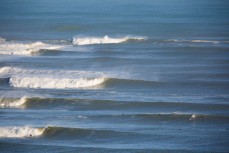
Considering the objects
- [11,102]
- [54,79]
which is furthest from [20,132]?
[54,79]

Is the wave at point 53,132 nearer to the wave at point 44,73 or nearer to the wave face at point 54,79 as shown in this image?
the wave face at point 54,79

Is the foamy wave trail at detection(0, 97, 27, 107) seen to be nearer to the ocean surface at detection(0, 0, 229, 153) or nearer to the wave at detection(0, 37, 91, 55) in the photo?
the ocean surface at detection(0, 0, 229, 153)

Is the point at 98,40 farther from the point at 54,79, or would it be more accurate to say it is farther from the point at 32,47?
the point at 54,79

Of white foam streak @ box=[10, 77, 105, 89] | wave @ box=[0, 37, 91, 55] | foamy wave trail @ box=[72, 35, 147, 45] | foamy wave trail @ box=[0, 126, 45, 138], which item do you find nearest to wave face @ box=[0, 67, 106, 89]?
white foam streak @ box=[10, 77, 105, 89]

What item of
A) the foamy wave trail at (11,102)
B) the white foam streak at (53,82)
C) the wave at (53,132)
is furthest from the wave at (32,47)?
the wave at (53,132)

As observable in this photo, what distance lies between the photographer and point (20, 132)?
24.3 metres

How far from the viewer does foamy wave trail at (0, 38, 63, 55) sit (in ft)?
155

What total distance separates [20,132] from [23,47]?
2665 cm

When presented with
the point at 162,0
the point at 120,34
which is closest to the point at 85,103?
the point at 120,34

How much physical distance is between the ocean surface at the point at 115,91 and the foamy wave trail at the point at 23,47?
0.30ft

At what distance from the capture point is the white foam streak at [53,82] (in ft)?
113

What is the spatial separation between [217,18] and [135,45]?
28.1 metres

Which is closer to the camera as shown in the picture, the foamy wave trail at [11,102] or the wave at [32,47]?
the foamy wave trail at [11,102]

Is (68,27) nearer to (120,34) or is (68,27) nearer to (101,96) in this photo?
(120,34)
